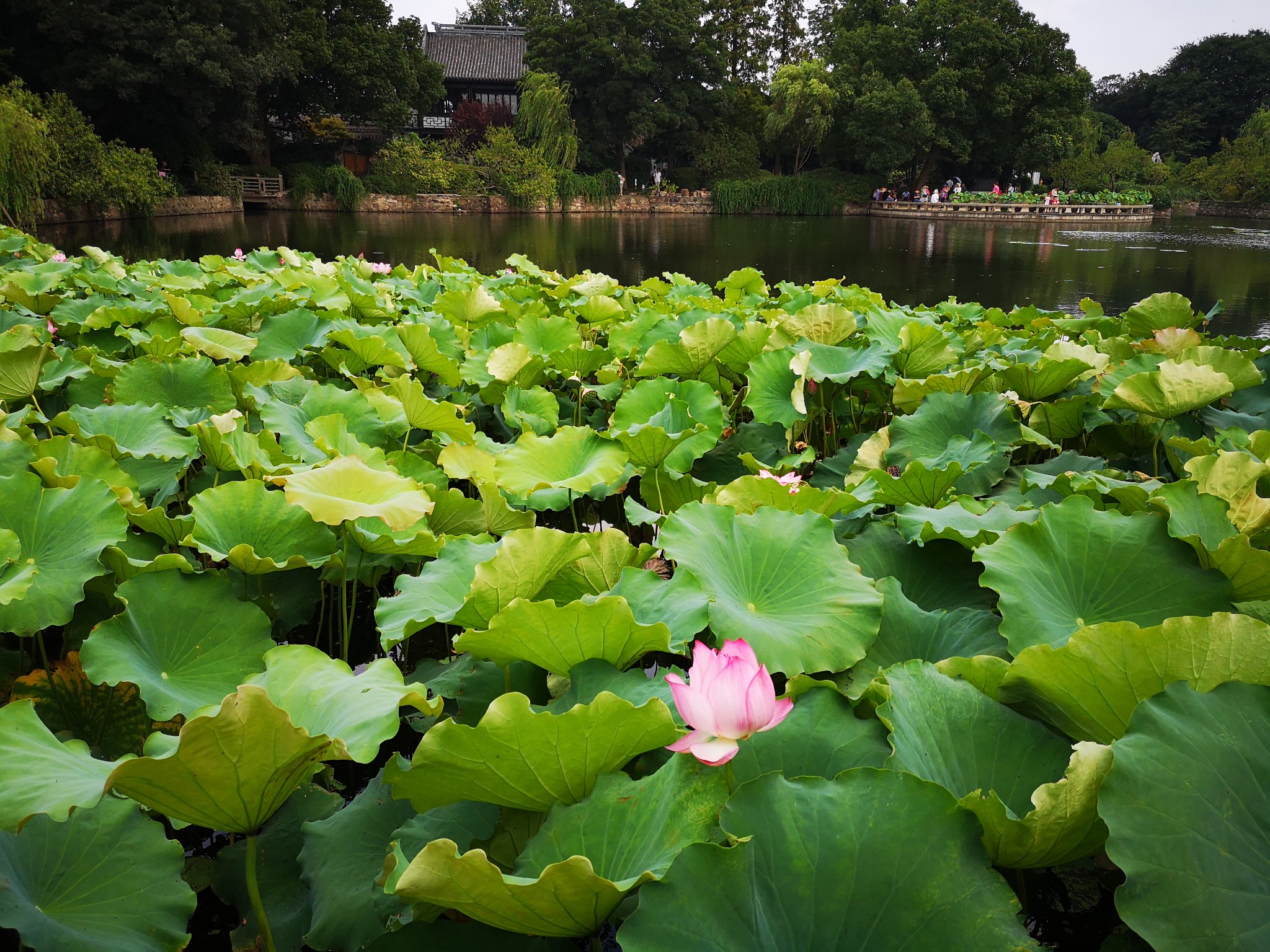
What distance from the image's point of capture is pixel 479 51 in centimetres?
3022

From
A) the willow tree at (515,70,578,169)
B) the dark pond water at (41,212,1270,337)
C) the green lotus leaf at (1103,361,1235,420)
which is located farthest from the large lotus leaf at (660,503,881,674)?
the willow tree at (515,70,578,169)

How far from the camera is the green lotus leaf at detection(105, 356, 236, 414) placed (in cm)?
179

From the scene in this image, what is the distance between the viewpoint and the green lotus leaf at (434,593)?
2.95 ft

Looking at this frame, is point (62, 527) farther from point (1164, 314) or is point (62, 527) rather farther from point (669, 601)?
point (1164, 314)

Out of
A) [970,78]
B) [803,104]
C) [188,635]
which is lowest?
[188,635]

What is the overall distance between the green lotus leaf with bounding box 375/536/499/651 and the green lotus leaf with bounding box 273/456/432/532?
67mm

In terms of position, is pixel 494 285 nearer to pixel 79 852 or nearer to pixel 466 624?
pixel 466 624

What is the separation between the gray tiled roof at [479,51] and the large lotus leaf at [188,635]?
31743 millimetres

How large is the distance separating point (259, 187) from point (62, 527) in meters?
22.4

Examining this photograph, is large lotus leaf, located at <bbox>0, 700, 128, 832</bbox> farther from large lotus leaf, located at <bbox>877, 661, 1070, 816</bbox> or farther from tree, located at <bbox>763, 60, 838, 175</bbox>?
tree, located at <bbox>763, 60, 838, 175</bbox>

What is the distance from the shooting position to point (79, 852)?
0.73m

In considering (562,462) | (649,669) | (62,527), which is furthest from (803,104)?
(62,527)

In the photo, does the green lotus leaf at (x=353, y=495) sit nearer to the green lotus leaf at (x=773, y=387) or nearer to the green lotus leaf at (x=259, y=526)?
the green lotus leaf at (x=259, y=526)

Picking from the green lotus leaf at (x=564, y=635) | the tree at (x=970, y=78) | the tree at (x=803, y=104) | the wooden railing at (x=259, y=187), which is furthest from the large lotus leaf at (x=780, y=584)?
the tree at (x=803, y=104)
